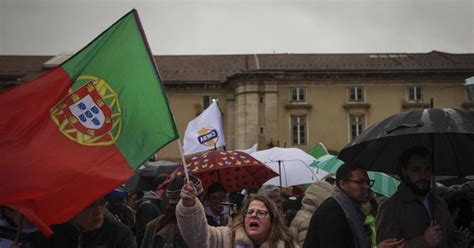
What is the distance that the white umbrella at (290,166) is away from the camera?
11.5 m

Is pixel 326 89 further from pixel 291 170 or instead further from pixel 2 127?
pixel 2 127

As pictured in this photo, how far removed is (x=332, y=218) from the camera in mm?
4840

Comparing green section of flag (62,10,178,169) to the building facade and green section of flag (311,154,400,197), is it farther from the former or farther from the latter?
the building facade

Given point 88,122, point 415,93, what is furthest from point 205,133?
point 415,93

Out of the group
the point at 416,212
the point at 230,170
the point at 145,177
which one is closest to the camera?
the point at 416,212

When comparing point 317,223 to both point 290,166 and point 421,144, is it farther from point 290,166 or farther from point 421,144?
point 290,166

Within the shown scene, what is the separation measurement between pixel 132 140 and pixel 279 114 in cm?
4836

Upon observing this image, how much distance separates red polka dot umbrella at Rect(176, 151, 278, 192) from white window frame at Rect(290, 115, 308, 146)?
4383 cm

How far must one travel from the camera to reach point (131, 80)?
4.76m

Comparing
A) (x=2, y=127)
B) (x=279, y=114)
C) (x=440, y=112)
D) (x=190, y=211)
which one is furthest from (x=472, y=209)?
(x=279, y=114)

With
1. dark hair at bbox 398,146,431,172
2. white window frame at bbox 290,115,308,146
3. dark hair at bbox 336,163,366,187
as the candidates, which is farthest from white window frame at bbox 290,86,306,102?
dark hair at bbox 336,163,366,187

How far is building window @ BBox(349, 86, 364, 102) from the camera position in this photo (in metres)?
53.4

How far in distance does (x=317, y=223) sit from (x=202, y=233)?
2.99 ft

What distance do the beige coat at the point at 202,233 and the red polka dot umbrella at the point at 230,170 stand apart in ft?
10.4
